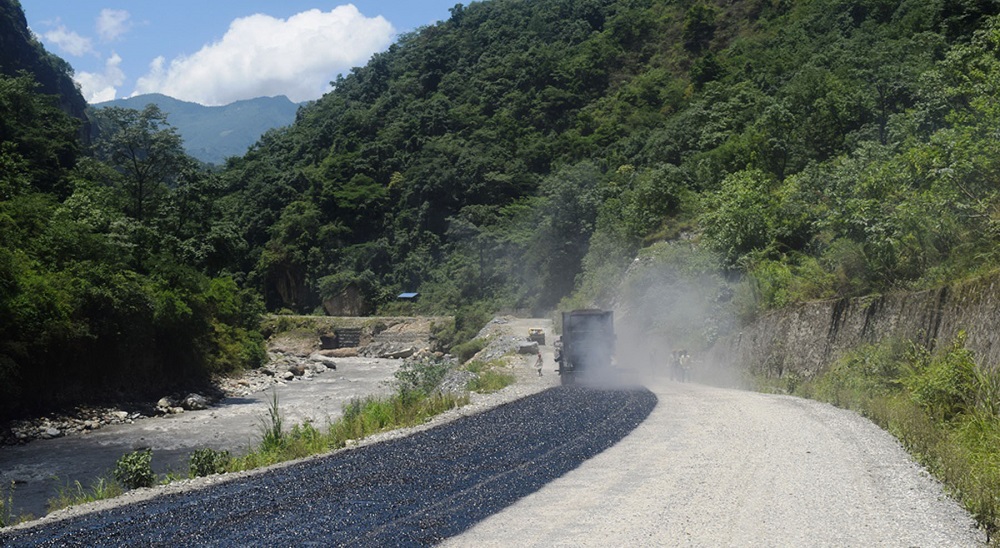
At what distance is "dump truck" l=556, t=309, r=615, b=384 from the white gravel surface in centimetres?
1318

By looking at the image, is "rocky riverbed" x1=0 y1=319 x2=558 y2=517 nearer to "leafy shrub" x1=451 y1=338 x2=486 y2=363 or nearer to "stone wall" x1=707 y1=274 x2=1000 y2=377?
→ "leafy shrub" x1=451 y1=338 x2=486 y2=363

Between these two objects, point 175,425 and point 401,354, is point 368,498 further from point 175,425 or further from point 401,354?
point 401,354

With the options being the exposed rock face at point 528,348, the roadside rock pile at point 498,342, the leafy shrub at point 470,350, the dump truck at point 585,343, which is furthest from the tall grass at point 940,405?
the leafy shrub at point 470,350

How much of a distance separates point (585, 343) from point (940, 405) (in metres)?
16.0

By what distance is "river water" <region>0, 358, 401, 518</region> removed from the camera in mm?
20812

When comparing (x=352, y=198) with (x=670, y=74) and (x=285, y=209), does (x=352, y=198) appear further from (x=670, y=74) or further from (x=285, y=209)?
(x=670, y=74)

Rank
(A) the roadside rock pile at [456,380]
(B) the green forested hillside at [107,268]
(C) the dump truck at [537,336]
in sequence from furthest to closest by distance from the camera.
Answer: (C) the dump truck at [537,336]
(B) the green forested hillside at [107,268]
(A) the roadside rock pile at [456,380]

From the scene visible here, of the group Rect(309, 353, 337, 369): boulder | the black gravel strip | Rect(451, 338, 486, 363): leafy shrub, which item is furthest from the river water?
Rect(309, 353, 337, 369): boulder

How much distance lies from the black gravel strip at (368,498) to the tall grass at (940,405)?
5.24 meters

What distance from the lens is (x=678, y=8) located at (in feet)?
393

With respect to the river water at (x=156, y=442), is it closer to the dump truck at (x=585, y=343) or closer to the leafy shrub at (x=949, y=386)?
the dump truck at (x=585, y=343)

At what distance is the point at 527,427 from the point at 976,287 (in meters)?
→ 9.35

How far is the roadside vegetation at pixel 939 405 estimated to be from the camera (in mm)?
9336

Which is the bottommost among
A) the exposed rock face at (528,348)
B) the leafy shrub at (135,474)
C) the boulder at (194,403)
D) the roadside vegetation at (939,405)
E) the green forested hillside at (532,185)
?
the boulder at (194,403)
